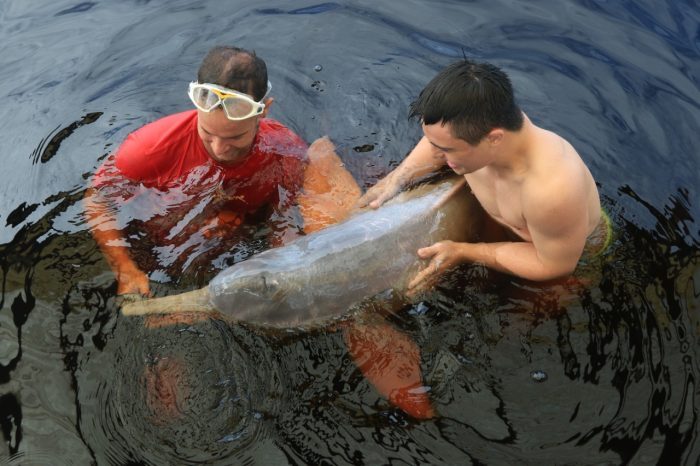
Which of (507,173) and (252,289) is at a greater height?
(507,173)

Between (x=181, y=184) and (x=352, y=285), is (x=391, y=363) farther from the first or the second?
(x=181, y=184)

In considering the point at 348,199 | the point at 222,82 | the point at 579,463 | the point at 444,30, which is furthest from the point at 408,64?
the point at 579,463

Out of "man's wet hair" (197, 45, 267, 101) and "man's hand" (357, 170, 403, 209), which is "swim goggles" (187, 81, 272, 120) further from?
"man's hand" (357, 170, 403, 209)

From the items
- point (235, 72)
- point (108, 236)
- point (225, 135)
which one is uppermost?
point (235, 72)

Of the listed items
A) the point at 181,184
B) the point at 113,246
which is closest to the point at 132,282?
the point at 113,246

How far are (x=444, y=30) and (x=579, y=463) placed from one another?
207 inches

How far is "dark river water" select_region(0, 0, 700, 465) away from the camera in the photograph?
468 centimetres

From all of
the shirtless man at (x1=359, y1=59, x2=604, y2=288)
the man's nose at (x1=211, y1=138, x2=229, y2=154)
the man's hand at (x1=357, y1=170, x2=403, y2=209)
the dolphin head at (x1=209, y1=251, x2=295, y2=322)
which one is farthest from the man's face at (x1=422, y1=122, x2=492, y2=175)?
the man's nose at (x1=211, y1=138, x2=229, y2=154)

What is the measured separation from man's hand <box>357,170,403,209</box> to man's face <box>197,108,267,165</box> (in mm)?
954

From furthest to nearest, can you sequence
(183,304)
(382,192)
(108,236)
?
(108,236) → (382,192) → (183,304)

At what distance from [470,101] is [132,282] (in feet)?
8.49

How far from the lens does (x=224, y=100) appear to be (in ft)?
16.8

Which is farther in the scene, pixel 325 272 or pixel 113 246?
pixel 113 246

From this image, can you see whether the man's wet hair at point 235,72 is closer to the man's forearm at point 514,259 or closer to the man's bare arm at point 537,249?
the man's bare arm at point 537,249
